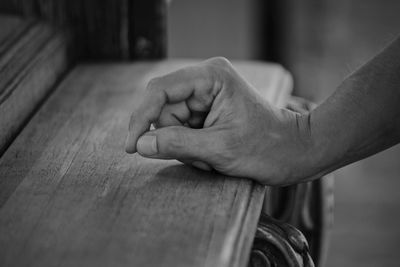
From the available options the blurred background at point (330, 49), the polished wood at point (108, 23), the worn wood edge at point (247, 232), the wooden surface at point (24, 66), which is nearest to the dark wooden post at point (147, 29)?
the polished wood at point (108, 23)

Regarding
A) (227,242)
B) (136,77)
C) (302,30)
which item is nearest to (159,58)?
(136,77)

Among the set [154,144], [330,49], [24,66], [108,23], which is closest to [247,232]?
[154,144]

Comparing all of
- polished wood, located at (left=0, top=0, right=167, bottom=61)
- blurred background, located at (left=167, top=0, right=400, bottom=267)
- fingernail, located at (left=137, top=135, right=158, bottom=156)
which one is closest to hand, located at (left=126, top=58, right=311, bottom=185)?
fingernail, located at (left=137, top=135, right=158, bottom=156)

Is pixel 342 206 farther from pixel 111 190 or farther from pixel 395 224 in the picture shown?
pixel 111 190

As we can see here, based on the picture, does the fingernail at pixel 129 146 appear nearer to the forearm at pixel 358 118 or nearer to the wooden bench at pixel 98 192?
the wooden bench at pixel 98 192

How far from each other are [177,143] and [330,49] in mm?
3897

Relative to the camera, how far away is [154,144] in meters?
0.86

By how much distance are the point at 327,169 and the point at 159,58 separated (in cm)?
63

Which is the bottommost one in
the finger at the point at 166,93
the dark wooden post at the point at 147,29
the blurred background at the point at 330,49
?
the blurred background at the point at 330,49

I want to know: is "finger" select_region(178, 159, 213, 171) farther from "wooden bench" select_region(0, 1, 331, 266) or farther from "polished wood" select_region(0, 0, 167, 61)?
"polished wood" select_region(0, 0, 167, 61)

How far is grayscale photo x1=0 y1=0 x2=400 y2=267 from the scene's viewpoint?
2.32 ft

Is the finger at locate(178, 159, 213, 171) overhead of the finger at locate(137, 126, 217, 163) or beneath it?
beneath

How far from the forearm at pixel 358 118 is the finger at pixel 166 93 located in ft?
0.46

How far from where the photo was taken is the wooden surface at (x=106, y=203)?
67 centimetres
